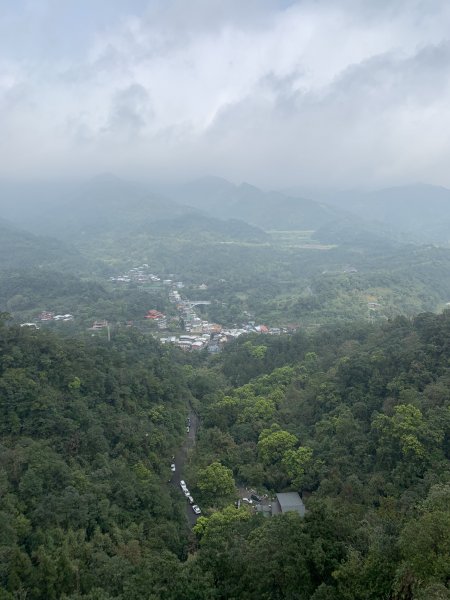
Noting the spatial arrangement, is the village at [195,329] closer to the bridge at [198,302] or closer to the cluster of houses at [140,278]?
the bridge at [198,302]

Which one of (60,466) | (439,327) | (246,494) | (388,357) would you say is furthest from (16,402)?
(439,327)

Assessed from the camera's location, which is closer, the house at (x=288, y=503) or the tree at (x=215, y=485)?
the house at (x=288, y=503)

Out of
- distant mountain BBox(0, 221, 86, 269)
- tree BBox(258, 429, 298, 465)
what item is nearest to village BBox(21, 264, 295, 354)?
tree BBox(258, 429, 298, 465)

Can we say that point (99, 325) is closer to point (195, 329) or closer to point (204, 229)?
point (195, 329)

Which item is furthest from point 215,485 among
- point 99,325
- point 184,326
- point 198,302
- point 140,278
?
point 140,278

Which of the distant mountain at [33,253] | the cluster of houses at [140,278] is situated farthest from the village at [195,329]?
the distant mountain at [33,253]

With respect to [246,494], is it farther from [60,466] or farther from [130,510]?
[60,466]
